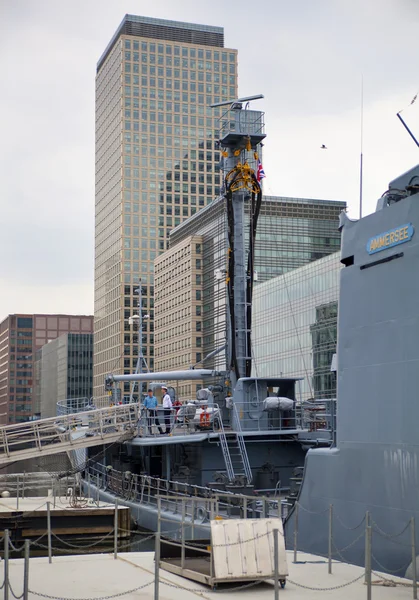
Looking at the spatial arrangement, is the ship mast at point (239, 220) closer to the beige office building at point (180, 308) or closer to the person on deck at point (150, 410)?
the person on deck at point (150, 410)

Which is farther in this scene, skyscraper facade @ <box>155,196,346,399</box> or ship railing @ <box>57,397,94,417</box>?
skyscraper facade @ <box>155,196,346,399</box>

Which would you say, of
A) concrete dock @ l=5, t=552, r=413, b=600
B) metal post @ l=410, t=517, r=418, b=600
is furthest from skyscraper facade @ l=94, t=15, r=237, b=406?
metal post @ l=410, t=517, r=418, b=600

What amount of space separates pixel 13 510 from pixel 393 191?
16.3 m

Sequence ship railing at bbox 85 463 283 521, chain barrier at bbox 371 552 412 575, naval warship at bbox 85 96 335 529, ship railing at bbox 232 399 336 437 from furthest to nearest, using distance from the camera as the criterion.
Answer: ship railing at bbox 232 399 336 437, naval warship at bbox 85 96 335 529, ship railing at bbox 85 463 283 521, chain barrier at bbox 371 552 412 575

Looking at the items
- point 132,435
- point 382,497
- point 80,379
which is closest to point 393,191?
point 382,497

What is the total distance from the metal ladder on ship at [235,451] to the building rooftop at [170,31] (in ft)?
526

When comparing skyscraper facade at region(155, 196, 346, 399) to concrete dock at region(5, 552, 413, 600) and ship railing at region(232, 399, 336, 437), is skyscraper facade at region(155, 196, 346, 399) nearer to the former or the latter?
ship railing at region(232, 399, 336, 437)

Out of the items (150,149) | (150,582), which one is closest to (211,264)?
(150,149)

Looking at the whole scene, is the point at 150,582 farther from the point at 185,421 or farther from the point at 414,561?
the point at 185,421

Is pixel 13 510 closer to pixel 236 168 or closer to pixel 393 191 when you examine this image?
pixel 236 168

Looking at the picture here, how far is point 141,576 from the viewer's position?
518 inches

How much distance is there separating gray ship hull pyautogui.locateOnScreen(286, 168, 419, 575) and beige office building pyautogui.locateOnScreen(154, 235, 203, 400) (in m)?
117

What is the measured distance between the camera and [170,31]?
177000 millimetres

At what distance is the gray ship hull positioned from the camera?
12922mm
